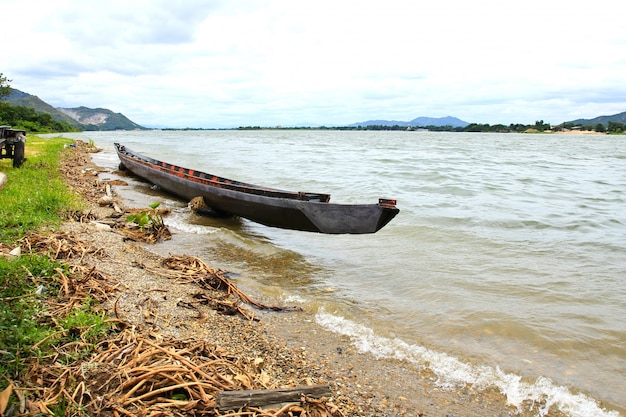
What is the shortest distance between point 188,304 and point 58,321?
1474mm

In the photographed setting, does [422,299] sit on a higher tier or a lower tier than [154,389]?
lower

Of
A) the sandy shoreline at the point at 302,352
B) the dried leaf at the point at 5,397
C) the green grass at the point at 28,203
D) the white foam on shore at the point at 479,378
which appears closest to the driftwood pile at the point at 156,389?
the dried leaf at the point at 5,397

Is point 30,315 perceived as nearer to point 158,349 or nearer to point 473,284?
point 158,349

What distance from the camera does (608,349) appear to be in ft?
15.3

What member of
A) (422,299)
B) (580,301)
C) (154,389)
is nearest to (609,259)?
(580,301)

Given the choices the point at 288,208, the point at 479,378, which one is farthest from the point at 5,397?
the point at 288,208

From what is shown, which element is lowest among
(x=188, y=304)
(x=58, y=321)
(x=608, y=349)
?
(x=608, y=349)

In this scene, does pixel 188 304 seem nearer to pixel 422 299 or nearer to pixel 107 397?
pixel 107 397

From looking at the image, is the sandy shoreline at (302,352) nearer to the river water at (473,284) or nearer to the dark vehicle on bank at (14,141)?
the river water at (473,284)

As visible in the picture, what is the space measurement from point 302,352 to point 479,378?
1741 mm

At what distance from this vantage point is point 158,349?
3156 millimetres

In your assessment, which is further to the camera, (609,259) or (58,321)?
(609,259)

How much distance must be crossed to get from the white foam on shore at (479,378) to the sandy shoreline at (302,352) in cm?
10

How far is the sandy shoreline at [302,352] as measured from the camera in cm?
350
